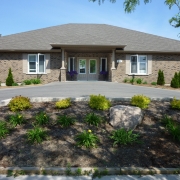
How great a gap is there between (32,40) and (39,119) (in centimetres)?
1727

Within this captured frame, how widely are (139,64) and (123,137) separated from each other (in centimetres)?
1606

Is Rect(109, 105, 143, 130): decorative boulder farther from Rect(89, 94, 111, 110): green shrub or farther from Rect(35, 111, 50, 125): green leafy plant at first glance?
Rect(35, 111, 50, 125): green leafy plant

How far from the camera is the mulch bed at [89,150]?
152 inches

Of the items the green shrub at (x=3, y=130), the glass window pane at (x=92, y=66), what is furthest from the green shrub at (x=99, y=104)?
the glass window pane at (x=92, y=66)

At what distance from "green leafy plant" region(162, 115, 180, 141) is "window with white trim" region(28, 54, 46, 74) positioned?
51.3ft

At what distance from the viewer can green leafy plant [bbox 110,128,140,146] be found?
4438mm

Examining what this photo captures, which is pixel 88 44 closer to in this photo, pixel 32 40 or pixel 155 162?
pixel 32 40

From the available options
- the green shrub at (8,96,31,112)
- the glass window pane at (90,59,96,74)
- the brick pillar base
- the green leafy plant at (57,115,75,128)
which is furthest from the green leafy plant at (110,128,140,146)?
the glass window pane at (90,59,96,74)

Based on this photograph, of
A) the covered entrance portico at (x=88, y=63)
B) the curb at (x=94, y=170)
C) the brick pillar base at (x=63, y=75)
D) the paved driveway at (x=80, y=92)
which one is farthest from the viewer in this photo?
the covered entrance portico at (x=88, y=63)

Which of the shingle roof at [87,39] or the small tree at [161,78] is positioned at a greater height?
the shingle roof at [87,39]

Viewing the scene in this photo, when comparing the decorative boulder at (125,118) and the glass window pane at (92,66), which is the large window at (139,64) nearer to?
the glass window pane at (92,66)

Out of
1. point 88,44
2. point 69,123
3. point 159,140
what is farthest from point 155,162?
point 88,44

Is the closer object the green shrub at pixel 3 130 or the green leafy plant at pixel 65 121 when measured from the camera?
the green shrub at pixel 3 130

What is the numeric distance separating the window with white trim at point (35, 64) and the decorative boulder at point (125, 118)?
15082mm
